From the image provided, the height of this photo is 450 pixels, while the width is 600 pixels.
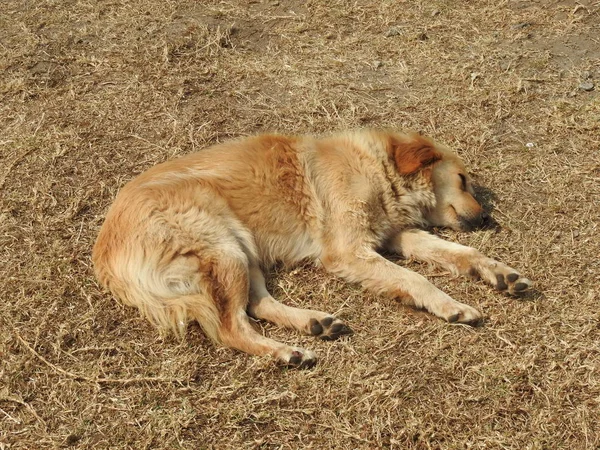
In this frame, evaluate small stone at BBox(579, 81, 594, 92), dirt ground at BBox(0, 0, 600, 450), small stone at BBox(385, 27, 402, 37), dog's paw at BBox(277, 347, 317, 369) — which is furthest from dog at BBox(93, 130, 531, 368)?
small stone at BBox(385, 27, 402, 37)

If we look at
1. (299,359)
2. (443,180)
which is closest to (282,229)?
(299,359)

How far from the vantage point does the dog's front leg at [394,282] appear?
401 centimetres

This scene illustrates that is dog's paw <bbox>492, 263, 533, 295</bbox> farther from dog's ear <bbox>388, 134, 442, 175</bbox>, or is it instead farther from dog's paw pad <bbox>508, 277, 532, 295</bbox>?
dog's ear <bbox>388, 134, 442, 175</bbox>

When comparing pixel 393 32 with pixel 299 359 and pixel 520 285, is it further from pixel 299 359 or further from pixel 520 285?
pixel 299 359

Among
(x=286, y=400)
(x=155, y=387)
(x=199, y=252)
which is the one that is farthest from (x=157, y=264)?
(x=286, y=400)

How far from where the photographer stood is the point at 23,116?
20.1 ft

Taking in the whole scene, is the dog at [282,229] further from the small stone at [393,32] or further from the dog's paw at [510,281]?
the small stone at [393,32]

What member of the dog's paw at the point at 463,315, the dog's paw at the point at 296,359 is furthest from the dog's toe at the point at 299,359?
the dog's paw at the point at 463,315

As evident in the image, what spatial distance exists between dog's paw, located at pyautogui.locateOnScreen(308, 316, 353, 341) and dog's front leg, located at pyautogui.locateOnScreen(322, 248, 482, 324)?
1.61 ft

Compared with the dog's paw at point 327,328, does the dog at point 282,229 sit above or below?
above

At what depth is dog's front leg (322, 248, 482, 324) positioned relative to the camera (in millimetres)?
4012

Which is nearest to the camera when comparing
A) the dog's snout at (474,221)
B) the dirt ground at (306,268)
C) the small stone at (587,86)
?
the dirt ground at (306,268)

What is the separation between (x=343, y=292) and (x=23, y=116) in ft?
12.7

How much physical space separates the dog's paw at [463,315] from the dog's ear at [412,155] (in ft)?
4.28
